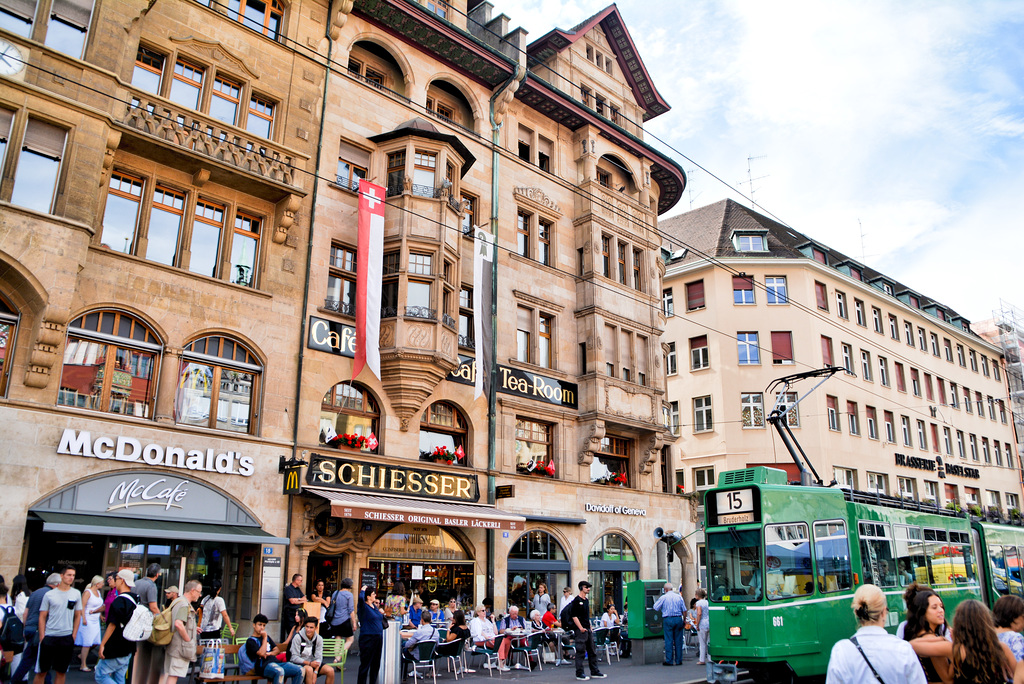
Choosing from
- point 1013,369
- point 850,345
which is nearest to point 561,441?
point 850,345

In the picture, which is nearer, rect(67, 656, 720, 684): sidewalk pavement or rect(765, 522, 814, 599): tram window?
rect(765, 522, 814, 599): tram window

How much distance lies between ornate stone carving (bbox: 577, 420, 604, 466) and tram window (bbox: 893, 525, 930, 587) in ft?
32.9

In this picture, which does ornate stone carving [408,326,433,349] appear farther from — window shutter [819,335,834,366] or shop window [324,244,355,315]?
window shutter [819,335,834,366]

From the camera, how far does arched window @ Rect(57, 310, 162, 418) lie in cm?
1571

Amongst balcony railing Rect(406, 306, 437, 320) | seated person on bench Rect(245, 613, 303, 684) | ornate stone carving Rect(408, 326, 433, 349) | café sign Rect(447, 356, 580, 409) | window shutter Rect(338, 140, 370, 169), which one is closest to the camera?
seated person on bench Rect(245, 613, 303, 684)

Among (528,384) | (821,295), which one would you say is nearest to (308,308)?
(528,384)

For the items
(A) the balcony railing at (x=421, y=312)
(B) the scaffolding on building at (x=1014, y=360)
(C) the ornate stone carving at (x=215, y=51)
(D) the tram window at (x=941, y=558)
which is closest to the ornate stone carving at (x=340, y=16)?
(C) the ornate stone carving at (x=215, y=51)

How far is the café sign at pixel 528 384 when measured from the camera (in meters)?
22.8

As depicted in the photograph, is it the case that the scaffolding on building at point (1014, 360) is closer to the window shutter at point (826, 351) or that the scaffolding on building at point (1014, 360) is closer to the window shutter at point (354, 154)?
the window shutter at point (826, 351)

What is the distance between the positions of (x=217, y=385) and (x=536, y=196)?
13102mm

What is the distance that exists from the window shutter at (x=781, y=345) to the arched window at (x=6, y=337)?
33.7 m

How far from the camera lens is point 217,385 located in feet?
58.2

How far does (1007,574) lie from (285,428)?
19.9 meters

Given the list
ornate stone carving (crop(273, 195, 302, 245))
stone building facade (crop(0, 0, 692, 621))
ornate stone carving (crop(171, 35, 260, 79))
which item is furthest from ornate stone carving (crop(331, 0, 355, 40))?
ornate stone carving (crop(273, 195, 302, 245))
